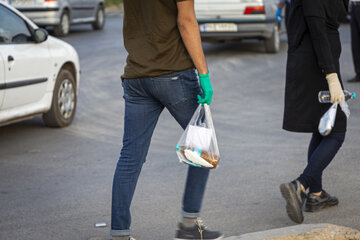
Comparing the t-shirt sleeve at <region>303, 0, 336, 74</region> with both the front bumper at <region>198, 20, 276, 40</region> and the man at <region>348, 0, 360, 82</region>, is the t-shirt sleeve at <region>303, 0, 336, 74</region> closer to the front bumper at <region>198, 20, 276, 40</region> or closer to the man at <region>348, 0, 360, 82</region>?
the man at <region>348, 0, 360, 82</region>

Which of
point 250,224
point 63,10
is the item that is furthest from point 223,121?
point 63,10

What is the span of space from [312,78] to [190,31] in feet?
4.26

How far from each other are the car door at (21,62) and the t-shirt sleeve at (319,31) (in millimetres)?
3626

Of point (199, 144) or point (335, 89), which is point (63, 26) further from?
point (199, 144)

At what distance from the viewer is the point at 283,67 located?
13.1 m

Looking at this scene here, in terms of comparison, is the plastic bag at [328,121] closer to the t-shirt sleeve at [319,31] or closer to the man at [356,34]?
the t-shirt sleeve at [319,31]

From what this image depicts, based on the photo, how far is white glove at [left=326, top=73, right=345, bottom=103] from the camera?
460cm

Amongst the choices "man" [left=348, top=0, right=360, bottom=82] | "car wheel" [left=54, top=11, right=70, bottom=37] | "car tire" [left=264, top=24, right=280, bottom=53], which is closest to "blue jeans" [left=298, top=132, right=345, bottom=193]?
"man" [left=348, top=0, right=360, bottom=82]

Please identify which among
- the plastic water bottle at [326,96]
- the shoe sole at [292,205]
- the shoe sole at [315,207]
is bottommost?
the shoe sole at [315,207]

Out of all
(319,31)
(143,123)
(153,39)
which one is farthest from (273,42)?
(153,39)

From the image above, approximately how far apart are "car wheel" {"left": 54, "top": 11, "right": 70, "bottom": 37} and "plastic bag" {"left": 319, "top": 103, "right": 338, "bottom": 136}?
49.1 feet

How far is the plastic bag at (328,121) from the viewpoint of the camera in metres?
4.64

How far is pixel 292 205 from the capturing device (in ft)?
15.4

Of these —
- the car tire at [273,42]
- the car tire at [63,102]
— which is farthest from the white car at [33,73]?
the car tire at [273,42]
